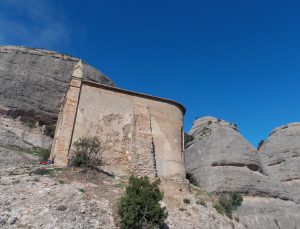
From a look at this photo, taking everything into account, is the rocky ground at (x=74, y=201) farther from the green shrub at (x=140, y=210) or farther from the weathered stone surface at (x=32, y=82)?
the weathered stone surface at (x=32, y=82)

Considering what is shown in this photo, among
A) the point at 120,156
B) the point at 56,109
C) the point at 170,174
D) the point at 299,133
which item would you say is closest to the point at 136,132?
the point at 120,156

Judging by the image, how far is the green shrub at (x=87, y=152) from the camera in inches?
611

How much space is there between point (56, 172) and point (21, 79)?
16.4 m

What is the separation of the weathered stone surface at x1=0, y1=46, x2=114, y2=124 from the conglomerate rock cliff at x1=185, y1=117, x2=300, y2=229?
1341 centimetres

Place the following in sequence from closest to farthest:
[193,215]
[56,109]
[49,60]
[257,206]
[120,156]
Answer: [193,215], [120,156], [257,206], [56,109], [49,60]

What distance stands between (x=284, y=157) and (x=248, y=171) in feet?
30.2

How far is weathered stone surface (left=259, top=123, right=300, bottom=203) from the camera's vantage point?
1247 inches

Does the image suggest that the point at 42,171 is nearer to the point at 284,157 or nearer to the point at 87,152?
the point at 87,152

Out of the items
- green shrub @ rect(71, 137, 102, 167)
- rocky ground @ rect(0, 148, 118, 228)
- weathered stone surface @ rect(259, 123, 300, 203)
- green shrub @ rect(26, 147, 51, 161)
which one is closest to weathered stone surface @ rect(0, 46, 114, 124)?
green shrub @ rect(26, 147, 51, 161)

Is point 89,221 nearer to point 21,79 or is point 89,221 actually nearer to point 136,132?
point 136,132

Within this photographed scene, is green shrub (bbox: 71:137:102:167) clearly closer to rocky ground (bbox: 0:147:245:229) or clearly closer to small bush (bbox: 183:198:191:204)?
rocky ground (bbox: 0:147:245:229)

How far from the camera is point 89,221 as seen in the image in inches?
434

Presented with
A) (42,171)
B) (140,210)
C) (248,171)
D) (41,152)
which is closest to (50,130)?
(41,152)

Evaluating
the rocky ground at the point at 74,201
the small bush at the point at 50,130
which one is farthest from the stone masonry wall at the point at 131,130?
the small bush at the point at 50,130
